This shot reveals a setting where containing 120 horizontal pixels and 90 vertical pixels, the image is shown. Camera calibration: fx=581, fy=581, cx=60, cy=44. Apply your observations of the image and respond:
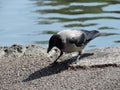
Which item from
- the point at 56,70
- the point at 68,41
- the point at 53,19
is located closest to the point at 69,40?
the point at 68,41

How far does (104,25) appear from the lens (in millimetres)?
14391

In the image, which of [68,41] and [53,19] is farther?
[53,19]

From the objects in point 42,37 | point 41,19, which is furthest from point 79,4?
point 42,37

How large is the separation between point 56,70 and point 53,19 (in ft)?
19.5

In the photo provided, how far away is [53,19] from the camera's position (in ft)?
50.4

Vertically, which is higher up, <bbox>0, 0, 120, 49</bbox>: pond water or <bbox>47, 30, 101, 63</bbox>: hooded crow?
<bbox>47, 30, 101, 63</bbox>: hooded crow

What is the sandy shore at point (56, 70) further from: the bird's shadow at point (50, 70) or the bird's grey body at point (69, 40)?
the bird's grey body at point (69, 40)

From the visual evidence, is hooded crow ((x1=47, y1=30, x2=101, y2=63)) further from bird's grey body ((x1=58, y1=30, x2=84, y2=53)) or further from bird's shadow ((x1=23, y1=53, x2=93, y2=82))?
bird's shadow ((x1=23, y1=53, x2=93, y2=82))

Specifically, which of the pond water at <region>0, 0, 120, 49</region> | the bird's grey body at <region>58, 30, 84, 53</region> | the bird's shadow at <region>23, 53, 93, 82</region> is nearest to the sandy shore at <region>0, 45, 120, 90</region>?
the bird's shadow at <region>23, 53, 93, 82</region>

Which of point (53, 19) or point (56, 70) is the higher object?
point (56, 70)

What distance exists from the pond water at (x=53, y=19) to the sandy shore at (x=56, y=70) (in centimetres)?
246

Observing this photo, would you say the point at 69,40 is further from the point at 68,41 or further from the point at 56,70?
the point at 56,70

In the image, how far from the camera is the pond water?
13.5 meters

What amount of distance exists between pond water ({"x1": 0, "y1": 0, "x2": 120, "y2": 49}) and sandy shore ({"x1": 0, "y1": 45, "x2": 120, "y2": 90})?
8.06 ft
